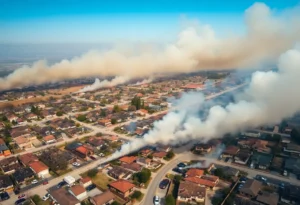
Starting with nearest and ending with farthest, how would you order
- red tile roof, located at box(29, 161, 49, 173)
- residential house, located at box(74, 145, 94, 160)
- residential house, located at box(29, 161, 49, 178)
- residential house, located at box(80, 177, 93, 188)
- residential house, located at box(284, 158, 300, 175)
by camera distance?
residential house, located at box(80, 177, 93, 188) → residential house, located at box(284, 158, 300, 175) → residential house, located at box(29, 161, 49, 178) → red tile roof, located at box(29, 161, 49, 173) → residential house, located at box(74, 145, 94, 160)

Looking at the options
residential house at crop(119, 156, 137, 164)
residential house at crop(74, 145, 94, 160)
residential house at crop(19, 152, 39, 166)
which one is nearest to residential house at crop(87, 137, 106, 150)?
residential house at crop(74, 145, 94, 160)

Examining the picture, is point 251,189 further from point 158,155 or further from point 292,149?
point 292,149

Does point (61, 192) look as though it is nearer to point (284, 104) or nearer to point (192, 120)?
point (192, 120)

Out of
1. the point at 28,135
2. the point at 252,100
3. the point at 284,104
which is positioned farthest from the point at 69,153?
the point at 284,104

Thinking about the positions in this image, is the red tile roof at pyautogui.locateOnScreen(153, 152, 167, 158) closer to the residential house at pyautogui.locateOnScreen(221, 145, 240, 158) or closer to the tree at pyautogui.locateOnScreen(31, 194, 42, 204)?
the residential house at pyautogui.locateOnScreen(221, 145, 240, 158)

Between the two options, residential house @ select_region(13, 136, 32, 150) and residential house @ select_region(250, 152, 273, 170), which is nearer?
residential house @ select_region(250, 152, 273, 170)

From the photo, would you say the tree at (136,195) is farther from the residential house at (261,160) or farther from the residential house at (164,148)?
the residential house at (261,160)

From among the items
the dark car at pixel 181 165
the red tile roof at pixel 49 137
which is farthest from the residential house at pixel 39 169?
the dark car at pixel 181 165
